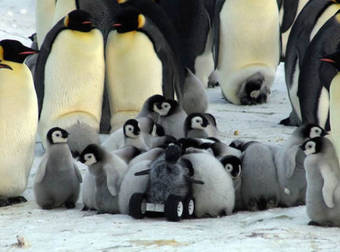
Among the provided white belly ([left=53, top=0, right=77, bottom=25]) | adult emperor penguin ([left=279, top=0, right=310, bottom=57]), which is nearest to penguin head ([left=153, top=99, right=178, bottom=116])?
white belly ([left=53, top=0, right=77, bottom=25])

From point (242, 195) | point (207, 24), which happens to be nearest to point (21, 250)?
point (242, 195)

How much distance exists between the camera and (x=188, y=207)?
487 cm

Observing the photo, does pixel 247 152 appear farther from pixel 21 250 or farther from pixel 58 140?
pixel 21 250

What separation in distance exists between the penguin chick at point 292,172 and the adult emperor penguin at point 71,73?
83.7 inches

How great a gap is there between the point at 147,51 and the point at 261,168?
2.22 m

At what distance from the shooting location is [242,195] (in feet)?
17.3

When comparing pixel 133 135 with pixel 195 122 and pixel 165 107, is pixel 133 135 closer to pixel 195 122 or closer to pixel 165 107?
pixel 195 122

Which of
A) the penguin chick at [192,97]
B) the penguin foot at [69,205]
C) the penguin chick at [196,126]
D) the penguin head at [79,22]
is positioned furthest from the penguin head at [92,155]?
the penguin chick at [192,97]

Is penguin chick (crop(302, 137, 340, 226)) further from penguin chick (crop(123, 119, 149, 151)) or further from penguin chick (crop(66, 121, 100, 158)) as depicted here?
penguin chick (crop(66, 121, 100, 158))

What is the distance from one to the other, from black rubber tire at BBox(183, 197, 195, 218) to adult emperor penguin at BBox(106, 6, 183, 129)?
95.7 inches

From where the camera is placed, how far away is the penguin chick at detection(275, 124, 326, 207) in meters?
5.14

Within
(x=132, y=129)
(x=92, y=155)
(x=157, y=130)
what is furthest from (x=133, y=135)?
(x=92, y=155)

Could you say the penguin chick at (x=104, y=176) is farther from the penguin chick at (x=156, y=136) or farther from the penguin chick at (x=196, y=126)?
the penguin chick at (x=196, y=126)

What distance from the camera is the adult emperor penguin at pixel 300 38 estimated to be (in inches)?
299
